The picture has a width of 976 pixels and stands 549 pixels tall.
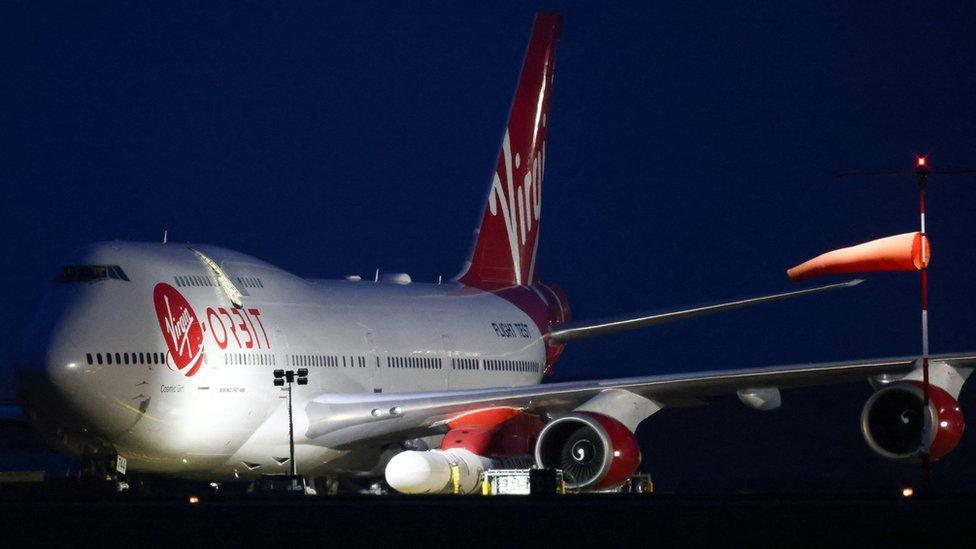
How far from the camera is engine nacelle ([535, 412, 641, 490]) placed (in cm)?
2827

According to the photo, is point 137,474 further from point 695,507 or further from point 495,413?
point 695,507

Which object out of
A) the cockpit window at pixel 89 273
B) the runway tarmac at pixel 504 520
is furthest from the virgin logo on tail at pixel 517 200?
the runway tarmac at pixel 504 520

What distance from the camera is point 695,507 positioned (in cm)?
1884

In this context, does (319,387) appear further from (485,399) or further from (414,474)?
(414,474)

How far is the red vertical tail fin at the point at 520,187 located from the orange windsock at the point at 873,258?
11919 mm

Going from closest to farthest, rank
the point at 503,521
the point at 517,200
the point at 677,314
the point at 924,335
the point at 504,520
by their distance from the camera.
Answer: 1. the point at 503,521
2. the point at 504,520
3. the point at 924,335
4. the point at 677,314
5. the point at 517,200

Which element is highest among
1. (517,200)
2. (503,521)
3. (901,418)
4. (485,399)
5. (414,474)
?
(517,200)

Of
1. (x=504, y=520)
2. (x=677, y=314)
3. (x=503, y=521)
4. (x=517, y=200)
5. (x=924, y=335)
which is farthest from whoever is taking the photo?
(x=517, y=200)

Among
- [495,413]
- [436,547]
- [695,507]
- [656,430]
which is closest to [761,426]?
[656,430]

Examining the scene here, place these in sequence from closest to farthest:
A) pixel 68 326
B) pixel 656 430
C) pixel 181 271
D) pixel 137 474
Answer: pixel 68 326 → pixel 181 271 → pixel 137 474 → pixel 656 430

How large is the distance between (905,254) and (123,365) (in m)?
12.1

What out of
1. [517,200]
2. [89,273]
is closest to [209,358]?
[89,273]

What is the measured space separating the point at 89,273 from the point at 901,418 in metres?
13.2

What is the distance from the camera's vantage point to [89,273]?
27.0 metres
